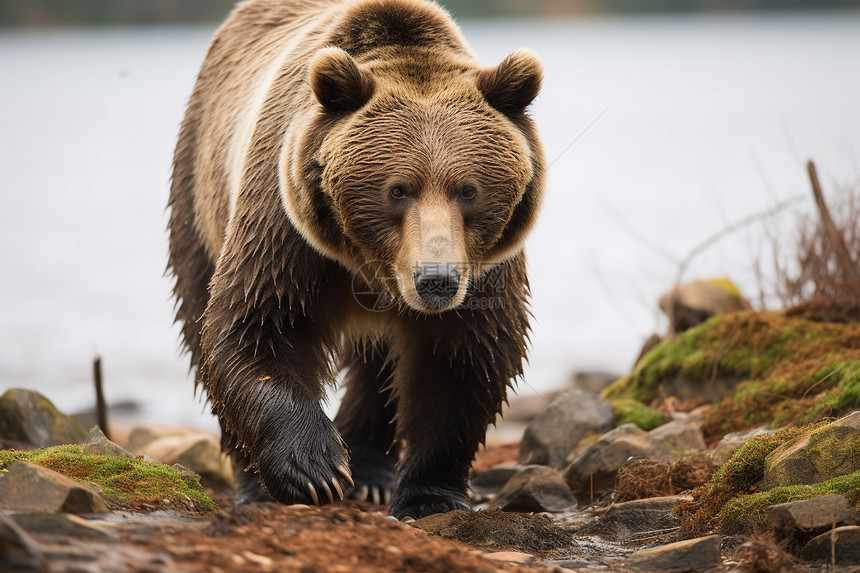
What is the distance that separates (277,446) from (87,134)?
2092 inches

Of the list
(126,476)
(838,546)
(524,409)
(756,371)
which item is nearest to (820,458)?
(838,546)

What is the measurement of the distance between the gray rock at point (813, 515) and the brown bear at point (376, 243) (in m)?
1.72

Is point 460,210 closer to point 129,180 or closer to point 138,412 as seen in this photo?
point 138,412

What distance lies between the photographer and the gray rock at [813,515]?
13.1 feet

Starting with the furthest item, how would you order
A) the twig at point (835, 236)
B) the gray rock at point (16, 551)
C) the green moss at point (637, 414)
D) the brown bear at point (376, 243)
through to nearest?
the twig at point (835, 236), the green moss at point (637, 414), the brown bear at point (376, 243), the gray rock at point (16, 551)

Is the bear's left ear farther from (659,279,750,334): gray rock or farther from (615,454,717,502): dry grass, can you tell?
(659,279,750,334): gray rock

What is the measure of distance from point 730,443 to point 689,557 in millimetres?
2133

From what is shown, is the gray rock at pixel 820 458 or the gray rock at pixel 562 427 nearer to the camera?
the gray rock at pixel 820 458

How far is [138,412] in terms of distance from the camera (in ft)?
40.4

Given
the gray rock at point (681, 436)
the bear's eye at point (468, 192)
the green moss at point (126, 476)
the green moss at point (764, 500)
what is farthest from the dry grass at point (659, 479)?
the green moss at point (126, 476)

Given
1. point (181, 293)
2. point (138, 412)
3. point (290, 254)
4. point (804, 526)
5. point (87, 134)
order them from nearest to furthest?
point (804, 526)
point (290, 254)
point (181, 293)
point (138, 412)
point (87, 134)

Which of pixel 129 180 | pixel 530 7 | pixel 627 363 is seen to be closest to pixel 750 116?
pixel 530 7

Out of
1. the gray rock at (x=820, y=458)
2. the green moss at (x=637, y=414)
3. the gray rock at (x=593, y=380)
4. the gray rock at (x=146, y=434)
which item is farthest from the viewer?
the gray rock at (x=593, y=380)

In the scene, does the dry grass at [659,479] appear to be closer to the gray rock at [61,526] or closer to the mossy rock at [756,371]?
the mossy rock at [756,371]
